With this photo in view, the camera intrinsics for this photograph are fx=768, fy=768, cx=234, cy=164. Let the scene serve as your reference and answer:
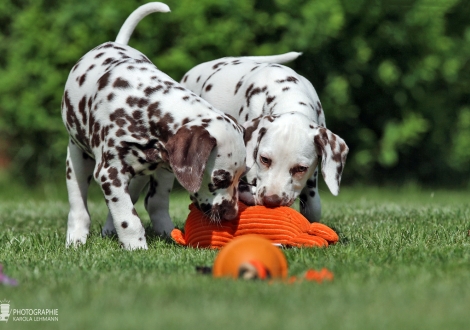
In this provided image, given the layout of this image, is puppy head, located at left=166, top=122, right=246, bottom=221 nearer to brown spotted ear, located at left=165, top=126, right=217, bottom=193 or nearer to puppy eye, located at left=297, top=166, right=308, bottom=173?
brown spotted ear, located at left=165, top=126, right=217, bottom=193

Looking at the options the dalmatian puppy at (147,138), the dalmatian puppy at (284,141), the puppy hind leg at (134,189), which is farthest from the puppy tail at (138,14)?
the puppy hind leg at (134,189)

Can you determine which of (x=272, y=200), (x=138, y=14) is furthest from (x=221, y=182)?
(x=138, y=14)

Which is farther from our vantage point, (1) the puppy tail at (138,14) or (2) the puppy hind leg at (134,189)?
(1) the puppy tail at (138,14)

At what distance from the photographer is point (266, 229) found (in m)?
5.74

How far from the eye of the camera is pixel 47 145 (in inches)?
552

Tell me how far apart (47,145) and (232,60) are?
6957 millimetres

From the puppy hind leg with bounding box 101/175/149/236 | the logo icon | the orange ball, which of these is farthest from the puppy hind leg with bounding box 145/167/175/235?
the logo icon

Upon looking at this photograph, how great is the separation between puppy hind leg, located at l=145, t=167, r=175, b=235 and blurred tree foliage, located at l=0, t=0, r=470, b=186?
20.0 ft

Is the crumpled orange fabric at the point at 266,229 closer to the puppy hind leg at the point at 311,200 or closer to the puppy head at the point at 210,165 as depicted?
the puppy head at the point at 210,165

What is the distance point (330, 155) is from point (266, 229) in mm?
859

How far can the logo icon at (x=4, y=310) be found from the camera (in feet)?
12.3

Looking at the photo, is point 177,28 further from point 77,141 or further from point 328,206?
point 77,141

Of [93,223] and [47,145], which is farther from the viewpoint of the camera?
[47,145]

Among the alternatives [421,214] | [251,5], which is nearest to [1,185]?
[251,5]
